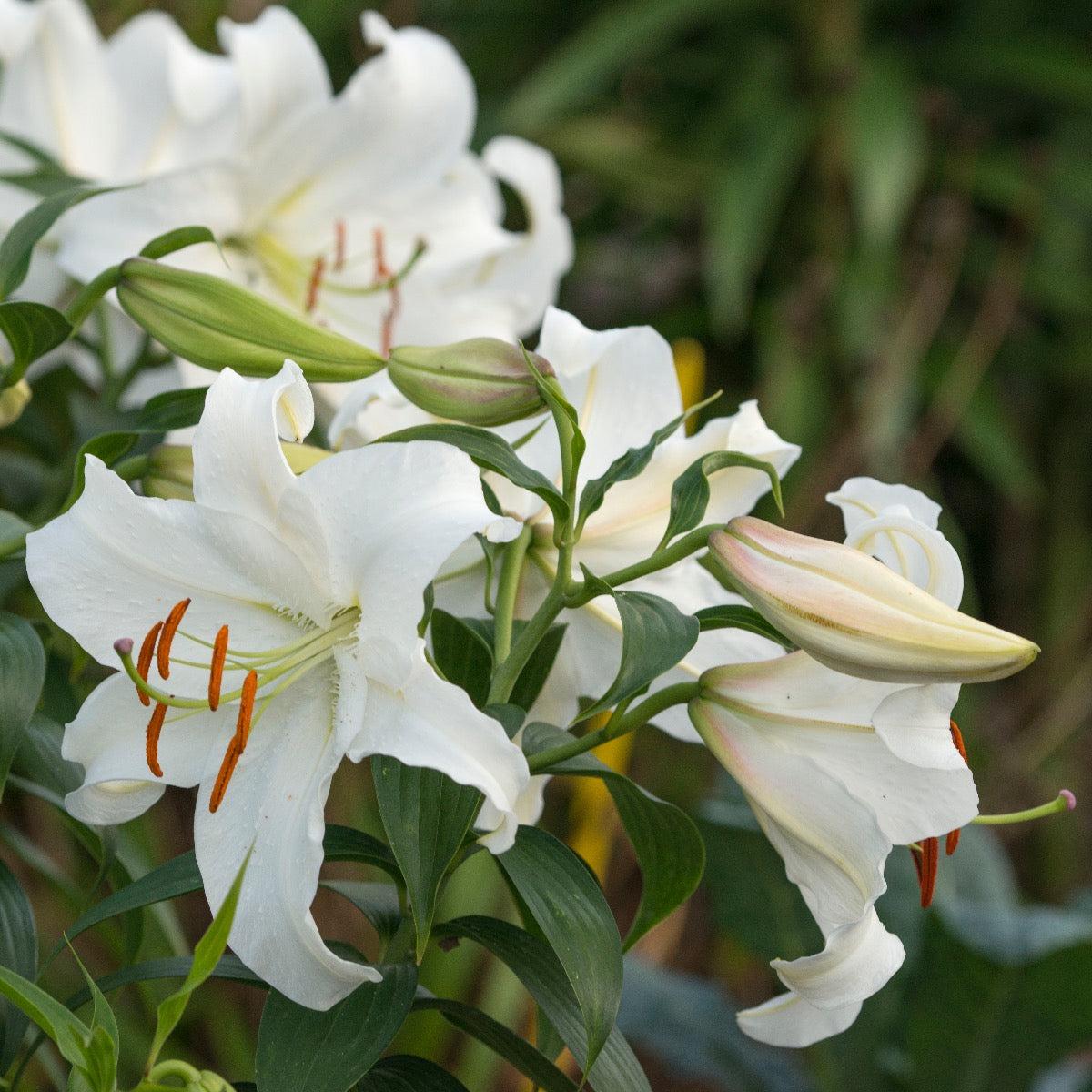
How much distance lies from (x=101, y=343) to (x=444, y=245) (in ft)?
0.66

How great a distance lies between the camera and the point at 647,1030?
1.23 m

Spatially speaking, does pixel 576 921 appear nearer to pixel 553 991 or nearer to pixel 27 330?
pixel 553 991

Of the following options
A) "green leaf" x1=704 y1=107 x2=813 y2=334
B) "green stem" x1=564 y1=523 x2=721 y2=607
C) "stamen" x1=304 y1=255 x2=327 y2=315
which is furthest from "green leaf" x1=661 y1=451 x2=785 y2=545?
"green leaf" x1=704 y1=107 x2=813 y2=334

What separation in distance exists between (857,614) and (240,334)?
0.78 feet

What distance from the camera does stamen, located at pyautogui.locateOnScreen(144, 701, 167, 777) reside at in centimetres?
38

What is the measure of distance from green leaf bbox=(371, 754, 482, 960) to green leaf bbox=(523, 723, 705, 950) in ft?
0.20

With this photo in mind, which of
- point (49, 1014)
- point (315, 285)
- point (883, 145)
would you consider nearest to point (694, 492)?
point (49, 1014)

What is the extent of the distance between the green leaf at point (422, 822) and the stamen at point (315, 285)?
392mm

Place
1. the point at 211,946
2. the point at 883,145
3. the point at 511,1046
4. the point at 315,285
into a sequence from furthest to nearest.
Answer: the point at 883,145 → the point at 315,285 → the point at 511,1046 → the point at 211,946

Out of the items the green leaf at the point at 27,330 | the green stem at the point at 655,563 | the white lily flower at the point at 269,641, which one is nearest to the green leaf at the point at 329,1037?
the white lily flower at the point at 269,641

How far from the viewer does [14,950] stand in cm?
44

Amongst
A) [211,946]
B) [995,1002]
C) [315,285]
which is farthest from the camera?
[995,1002]

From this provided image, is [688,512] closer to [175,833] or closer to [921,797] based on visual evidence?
[921,797]

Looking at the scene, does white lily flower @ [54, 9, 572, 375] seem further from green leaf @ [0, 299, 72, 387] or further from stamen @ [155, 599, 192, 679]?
stamen @ [155, 599, 192, 679]
